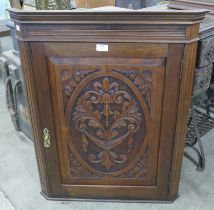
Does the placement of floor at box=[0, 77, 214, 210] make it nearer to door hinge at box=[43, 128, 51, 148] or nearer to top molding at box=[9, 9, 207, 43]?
door hinge at box=[43, 128, 51, 148]

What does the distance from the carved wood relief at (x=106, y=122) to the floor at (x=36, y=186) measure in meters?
0.22

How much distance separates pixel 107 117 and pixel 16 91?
2.96 feet

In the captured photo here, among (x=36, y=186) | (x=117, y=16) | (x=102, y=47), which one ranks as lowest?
A: (x=36, y=186)

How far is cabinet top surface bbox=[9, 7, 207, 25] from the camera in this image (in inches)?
41.5

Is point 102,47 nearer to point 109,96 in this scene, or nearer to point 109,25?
point 109,25

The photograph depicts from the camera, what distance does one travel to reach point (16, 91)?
1974mm

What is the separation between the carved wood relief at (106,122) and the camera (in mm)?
1235

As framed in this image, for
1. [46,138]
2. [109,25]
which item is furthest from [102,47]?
[46,138]

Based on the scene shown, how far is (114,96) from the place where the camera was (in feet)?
4.15

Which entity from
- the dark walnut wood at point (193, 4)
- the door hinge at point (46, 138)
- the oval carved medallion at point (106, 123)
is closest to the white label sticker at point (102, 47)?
the oval carved medallion at point (106, 123)

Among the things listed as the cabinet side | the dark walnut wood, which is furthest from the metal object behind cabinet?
the dark walnut wood

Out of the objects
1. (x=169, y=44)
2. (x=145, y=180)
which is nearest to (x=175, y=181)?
(x=145, y=180)

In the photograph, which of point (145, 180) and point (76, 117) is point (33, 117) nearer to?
point (76, 117)

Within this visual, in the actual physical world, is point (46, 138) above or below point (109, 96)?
below
